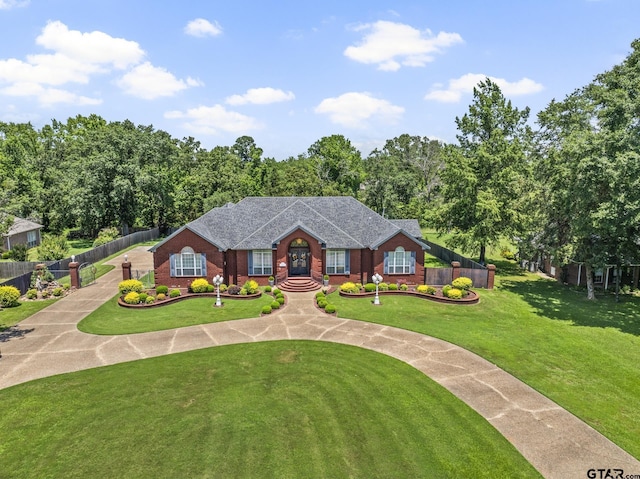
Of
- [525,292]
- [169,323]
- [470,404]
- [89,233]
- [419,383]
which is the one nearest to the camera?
[470,404]

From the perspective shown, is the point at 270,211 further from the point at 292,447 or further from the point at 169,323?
the point at 292,447

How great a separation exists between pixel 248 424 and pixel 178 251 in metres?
21.1

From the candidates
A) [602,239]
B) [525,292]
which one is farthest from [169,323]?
[602,239]

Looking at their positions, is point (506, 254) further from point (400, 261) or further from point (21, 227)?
point (21, 227)

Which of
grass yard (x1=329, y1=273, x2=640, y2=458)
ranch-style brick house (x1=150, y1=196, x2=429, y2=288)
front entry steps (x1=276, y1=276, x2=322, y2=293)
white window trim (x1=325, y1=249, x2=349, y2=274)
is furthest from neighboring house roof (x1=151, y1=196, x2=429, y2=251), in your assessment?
grass yard (x1=329, y1=273, x2=640, y2=458)

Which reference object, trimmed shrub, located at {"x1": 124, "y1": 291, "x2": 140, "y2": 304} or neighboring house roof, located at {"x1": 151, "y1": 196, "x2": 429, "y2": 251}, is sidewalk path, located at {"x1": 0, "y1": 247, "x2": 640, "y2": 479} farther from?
neighboring house roof, located at {"x1": 151, "y1": 196, "x2": 429, "y2": 251}

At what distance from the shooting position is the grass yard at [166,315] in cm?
2394

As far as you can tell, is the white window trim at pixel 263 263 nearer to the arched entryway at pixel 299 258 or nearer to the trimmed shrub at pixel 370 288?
the arched entryway at pixel 299 258

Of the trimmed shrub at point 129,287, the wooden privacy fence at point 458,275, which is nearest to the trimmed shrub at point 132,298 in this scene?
the trimmed shrub at point 129,287

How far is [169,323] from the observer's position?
24.6m

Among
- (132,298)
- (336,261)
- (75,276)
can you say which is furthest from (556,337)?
(75,276)

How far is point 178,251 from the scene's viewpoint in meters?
32.3

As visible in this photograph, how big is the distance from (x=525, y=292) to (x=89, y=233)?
63.1 meters

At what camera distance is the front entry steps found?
105ft
